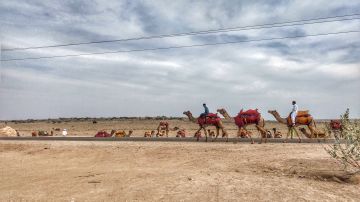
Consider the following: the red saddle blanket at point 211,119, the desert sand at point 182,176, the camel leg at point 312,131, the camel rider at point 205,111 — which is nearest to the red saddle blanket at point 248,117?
the red saddle blanket at point 211,119

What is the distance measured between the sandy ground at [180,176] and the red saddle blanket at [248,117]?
469 cm

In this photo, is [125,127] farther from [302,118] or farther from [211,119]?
[302,118]

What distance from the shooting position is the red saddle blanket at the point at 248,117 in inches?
1026

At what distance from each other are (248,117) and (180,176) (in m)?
13.2

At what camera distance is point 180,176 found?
1374 centimetres

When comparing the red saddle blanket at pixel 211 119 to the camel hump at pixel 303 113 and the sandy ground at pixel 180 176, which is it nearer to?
the camel hump at pixel 303 113

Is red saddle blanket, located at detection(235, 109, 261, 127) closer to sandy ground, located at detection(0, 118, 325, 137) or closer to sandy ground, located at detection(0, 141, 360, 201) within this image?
sandy ground, located at detection(0, 141, 360, 201)

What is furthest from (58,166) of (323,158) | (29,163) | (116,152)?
(323,158)

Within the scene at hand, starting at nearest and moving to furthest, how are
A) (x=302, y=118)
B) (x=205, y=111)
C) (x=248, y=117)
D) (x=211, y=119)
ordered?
(x=248, y=117) < (x=302, y=118) < (x=211, y=119) < (x=205, y=111)

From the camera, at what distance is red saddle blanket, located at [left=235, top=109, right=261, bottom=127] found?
2606 centimetres

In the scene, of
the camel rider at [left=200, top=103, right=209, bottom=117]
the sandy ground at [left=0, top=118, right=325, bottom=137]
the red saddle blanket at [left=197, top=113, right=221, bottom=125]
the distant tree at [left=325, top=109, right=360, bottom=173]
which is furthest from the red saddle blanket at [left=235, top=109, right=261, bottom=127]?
the sandy ground at [left=0, top=118, right=325, bottom=137]

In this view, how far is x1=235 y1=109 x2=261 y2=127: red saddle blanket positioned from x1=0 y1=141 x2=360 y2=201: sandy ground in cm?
469

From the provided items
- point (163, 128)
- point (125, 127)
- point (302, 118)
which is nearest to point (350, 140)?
point (302, 118)

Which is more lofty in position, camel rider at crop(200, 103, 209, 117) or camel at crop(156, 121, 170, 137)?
camel rider at crop(200, 103, 209, 117)
